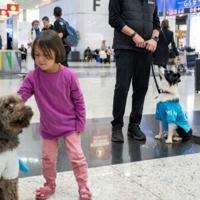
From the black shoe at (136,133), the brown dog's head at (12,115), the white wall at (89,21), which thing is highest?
the white wall at (89,21)

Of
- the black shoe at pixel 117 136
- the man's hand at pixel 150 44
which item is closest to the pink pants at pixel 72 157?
the black shoe at pixel 117 136

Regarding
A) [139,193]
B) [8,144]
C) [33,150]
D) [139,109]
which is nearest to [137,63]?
[139,109]

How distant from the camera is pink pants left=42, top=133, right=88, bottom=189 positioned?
2633mm

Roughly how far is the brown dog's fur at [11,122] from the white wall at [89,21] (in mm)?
21864

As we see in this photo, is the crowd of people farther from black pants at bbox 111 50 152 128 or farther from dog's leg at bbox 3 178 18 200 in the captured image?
dog's leg at bbox 3 178 18 200

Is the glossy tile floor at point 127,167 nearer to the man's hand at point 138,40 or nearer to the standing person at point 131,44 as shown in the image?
the standing person at point 131,44

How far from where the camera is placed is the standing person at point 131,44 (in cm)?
402

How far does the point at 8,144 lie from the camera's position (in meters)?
2.23

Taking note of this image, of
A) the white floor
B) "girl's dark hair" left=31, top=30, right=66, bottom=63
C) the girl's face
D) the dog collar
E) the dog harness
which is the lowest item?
the white floor

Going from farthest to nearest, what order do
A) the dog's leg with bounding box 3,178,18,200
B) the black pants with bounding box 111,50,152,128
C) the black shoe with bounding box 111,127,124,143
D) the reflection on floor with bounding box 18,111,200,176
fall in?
the black shoe with bounding box 111,127,124,143
the black pants with bounding box 111,50,152,128
the reflection on floor with bounding box 18,111,200,176
the dog's leg with bounding box 3,178,18,200

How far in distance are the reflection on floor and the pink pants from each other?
0.53 m

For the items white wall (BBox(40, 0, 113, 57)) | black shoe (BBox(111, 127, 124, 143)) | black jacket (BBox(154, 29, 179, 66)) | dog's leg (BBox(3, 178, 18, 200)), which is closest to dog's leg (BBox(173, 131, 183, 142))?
black shoe (BBox(111, 127, 124, 143))

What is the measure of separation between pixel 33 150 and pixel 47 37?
1.68 meters

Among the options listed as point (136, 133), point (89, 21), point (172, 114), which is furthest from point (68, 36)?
point (89, 21)
